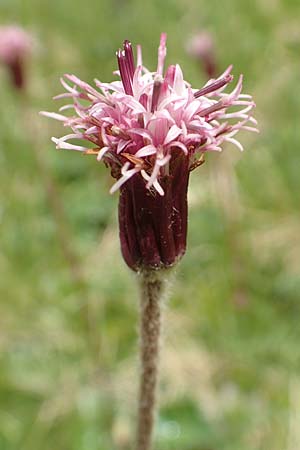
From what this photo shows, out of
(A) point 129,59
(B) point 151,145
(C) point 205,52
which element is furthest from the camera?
(C) point 205,52

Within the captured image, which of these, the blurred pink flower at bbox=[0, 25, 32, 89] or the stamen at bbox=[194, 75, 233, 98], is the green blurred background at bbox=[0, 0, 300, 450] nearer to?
the blurred pink flower at bbox=[0, 25, 32, 89]

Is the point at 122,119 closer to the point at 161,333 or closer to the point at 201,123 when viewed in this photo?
the point at 201,123

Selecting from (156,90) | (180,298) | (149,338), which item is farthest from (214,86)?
(180,298)

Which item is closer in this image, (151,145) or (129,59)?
(151,145)

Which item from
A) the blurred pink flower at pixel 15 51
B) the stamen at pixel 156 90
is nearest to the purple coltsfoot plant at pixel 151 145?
the stamen at pixel 156 90

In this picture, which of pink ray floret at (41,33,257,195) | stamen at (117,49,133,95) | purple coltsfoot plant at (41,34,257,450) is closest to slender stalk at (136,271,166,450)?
purple coltsfoot plant at (41,34,257,450)

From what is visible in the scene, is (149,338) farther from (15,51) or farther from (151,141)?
(15,51)
